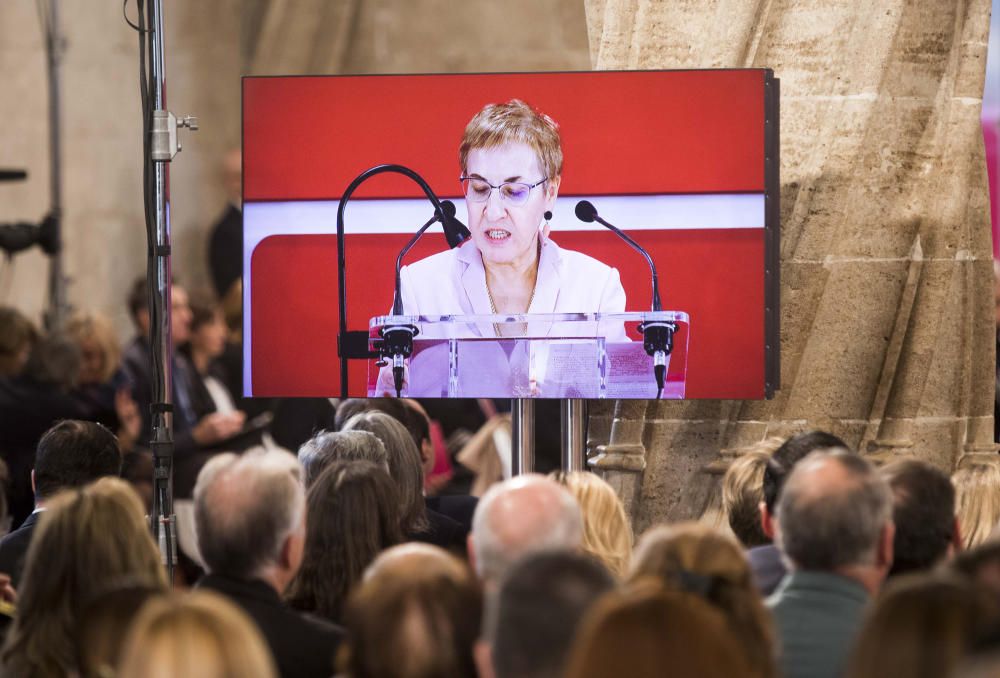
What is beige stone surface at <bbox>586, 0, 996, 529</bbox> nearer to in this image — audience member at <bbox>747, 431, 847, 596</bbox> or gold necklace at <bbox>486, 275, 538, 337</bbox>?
gold necklace at <bbox>486, 275, 538, 337</bbox>

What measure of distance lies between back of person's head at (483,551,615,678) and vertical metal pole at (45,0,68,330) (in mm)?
7521

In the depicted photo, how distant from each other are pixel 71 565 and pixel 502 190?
249 centimetres

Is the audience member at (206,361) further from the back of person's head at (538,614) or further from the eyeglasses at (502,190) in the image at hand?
the back of person's head at (538,614)

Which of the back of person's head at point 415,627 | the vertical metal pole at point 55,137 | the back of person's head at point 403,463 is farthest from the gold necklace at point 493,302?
the vertical metal pole at point 55,137

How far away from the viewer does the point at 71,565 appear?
311 centimetres

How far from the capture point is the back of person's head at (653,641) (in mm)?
1987

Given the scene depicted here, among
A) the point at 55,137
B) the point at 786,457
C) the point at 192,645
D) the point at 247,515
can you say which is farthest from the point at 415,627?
the point at 55,137

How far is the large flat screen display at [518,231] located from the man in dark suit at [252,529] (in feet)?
6.57

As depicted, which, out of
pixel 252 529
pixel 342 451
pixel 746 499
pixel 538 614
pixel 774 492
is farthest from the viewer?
pixel 342 451

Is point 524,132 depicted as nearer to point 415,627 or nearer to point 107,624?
point 107,624

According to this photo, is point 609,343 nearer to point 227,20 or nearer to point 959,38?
point 959,38

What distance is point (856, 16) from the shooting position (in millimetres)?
5555

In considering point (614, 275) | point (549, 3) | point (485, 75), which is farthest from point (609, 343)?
point (549, 3)

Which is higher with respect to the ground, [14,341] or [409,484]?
[14,341]
